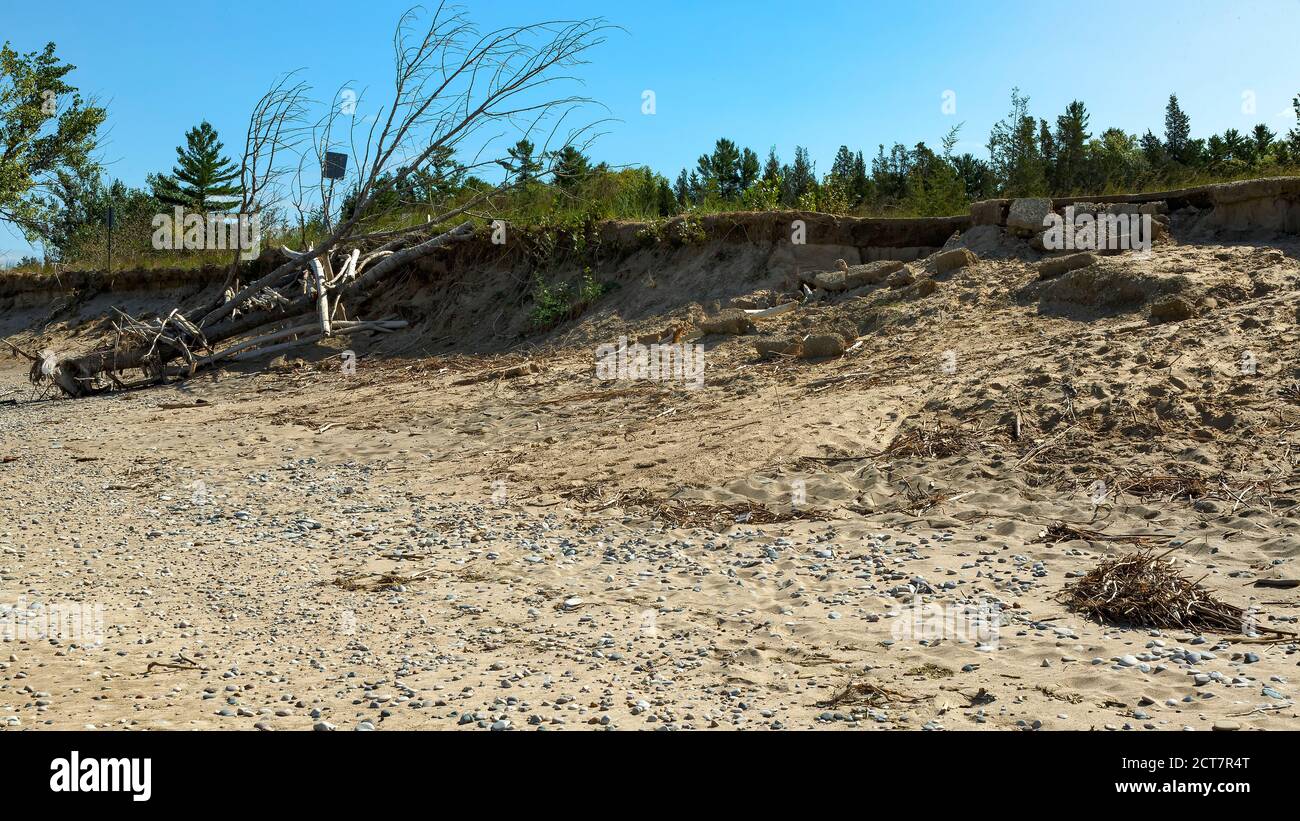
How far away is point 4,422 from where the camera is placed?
12102 mm

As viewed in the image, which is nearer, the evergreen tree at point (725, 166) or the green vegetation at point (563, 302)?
the green vegetation at point (563, 302)

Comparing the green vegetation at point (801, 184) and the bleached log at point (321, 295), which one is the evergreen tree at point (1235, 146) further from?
the bleached log at point (321, 295)

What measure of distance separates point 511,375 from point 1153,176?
7.74m

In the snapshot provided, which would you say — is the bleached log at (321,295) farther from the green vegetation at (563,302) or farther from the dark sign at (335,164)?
the green vegetation at (563,302)

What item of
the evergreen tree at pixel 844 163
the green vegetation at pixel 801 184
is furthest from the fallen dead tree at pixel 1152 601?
the evergreen tree at pixel 844 163

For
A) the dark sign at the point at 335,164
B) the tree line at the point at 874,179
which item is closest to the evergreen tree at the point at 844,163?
the tree line at the point at 874,179

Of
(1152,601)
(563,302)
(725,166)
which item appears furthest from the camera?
(725,166)

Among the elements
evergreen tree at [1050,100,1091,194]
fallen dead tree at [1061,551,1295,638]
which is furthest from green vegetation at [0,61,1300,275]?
fallen dead tree at [1061,551,1295,638]

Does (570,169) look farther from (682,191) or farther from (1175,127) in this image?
(1175,127)

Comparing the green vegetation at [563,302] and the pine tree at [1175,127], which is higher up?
the pine tree at [1175,127]

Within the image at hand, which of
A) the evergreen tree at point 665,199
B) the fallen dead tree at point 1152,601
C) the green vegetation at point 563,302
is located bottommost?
the fallen dead tree at point 1152,601

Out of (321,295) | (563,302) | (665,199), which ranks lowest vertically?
(563,302)

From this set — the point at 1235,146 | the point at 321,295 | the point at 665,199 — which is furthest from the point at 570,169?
the point at 1235,146

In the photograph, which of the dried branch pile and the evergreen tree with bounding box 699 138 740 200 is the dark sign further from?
the dried branch pile
